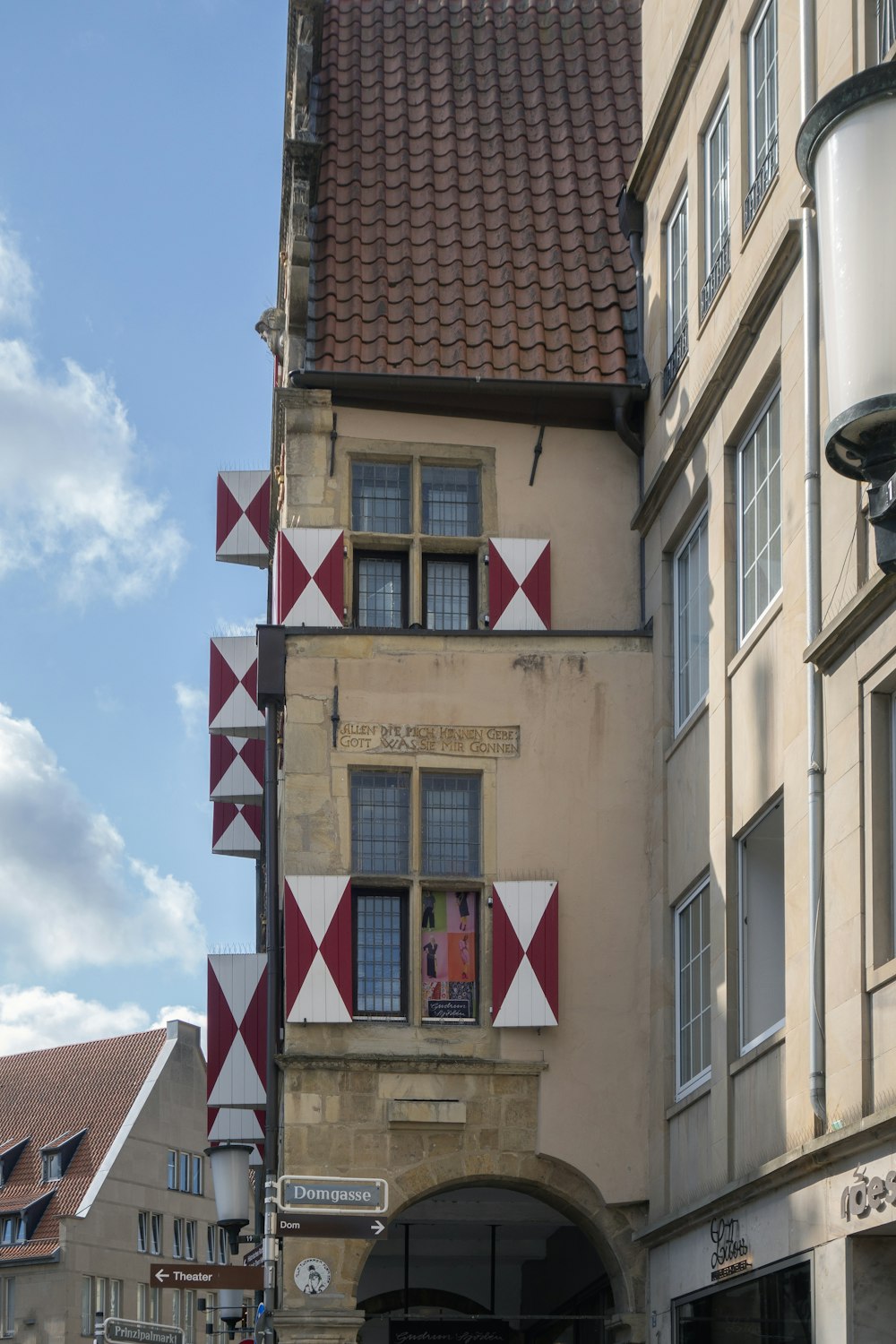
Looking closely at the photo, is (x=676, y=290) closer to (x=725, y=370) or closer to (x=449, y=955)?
(x=725, y=370)

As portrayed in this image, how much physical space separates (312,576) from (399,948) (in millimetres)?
3022

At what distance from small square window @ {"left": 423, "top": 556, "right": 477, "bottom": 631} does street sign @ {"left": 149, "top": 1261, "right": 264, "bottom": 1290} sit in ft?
18.4

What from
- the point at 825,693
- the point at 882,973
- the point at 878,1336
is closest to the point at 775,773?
the point at 825,693

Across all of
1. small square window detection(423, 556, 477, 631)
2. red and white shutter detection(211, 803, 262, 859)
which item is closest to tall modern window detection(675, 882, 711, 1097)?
small square window detection(423, 556, 477, 631)

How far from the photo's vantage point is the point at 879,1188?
8.59 meters

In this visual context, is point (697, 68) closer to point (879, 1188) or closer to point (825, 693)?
point (825, 693)

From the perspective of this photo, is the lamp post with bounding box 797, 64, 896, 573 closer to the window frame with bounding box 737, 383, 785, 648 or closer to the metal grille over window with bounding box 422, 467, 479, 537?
the window frame with bounding box 737, 383, 785, 648

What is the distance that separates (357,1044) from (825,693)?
5.76 m

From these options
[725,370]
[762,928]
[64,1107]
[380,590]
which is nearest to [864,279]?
[762,928]

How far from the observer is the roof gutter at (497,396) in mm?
15883

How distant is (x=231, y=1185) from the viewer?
Result: 13.9m

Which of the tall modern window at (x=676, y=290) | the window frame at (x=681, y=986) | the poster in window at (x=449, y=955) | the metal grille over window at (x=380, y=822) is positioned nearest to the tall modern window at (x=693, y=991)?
the window frame at (x=681, y=986)

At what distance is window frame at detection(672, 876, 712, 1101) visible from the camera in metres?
13.1

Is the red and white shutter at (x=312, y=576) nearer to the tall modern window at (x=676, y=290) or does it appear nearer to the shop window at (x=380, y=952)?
the shop window at (x=380, y=952)
